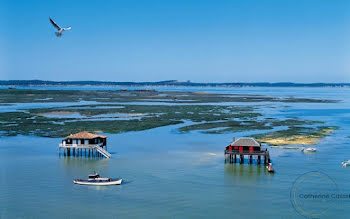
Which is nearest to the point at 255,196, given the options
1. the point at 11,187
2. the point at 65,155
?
the point at 11,187

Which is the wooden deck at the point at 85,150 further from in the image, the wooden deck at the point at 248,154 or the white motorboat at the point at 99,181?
the wooden deck at the point at 248,154

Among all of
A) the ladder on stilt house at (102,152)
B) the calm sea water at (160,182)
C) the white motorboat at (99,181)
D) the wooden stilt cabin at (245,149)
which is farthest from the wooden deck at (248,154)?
the white motorboat at (99,181)

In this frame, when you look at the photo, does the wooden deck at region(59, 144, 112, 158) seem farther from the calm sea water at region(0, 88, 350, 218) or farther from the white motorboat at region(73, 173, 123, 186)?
the white motorboat at region(73, 173, 123, 186)

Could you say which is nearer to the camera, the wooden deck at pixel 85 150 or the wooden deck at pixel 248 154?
the wooden deck at pixel 248 154

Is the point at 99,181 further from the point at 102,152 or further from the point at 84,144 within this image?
the point at 84,144

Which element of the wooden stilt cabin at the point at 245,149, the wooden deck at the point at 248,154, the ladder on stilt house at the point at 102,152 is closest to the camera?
the wooden deck at the point at 248,154

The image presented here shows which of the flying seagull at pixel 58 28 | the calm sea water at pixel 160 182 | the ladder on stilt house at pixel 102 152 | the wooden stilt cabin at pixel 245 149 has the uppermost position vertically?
the flying seagull at pixel 58 28

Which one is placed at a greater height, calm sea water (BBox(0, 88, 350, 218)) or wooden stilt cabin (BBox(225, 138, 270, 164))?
wooden stilt cabin (BBox(225, 138, 270, 164))

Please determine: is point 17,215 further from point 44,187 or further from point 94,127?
point 94,127

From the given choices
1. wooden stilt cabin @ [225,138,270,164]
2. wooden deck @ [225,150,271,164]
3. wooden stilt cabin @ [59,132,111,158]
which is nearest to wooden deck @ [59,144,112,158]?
wooden stilt cabin @ [59,132,111,158]
